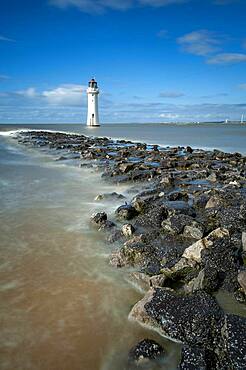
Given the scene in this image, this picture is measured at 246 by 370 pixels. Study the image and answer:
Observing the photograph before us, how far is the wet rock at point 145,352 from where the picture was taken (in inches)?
131

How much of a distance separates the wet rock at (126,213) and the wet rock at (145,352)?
14.5ft

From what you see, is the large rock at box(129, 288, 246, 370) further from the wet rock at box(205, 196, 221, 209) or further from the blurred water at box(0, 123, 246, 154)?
the blurred water at box(0, 123, 246, 154)

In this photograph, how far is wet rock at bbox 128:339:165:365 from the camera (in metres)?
3.32

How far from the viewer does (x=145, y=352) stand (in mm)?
3359

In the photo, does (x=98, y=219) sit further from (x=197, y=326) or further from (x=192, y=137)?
(x=192, y=137)

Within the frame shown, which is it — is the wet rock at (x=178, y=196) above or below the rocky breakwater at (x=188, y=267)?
above

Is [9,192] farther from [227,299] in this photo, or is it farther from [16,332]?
[227,299]

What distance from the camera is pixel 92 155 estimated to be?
21.4 m

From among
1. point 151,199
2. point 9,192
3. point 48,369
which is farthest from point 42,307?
point 9,192

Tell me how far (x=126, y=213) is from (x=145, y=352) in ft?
15.0

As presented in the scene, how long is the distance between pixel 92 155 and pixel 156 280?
57.2 ft

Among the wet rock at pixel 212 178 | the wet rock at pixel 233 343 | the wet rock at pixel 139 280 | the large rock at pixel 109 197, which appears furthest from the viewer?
the wet rock at pixel 212 178

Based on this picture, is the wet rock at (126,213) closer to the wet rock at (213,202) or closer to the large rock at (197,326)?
the wet rock at (213,202)

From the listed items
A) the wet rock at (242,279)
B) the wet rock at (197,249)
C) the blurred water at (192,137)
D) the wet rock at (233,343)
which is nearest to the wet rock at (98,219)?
the wet rock at (197,249)
